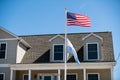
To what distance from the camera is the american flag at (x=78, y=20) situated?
57.4 ft

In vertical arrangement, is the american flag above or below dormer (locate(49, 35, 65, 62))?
above

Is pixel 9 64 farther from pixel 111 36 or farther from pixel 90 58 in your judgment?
pixel 111 36

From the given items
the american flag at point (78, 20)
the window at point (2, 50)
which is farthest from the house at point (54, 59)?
the american flag at point (78, 20)

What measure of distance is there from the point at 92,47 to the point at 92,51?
1.31 feet

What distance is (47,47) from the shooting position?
24.7 m

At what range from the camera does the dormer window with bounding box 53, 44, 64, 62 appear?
75.6ft

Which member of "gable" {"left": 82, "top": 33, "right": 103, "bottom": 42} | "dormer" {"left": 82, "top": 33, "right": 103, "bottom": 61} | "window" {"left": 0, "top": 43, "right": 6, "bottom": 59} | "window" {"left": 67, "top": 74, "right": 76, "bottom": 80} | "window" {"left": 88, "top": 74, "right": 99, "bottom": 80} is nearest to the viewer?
"window" {"left": 88, "top": 74, "right": 99, "bottom": 80}

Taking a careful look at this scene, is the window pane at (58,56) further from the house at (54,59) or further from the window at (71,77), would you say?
the window at (71,77)

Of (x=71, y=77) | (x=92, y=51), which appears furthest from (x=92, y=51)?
(x=71, y=77)

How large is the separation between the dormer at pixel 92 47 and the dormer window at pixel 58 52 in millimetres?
2212

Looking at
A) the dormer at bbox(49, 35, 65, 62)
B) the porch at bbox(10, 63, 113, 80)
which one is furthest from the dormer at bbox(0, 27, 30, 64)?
the dormer at bbox(49, 35, 65, 62)

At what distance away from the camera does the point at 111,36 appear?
24.6 metres

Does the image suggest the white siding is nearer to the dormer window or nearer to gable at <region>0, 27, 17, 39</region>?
gable at <region>0, 27, 17, 39</region>

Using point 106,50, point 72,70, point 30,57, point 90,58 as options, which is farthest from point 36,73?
point 106,50
